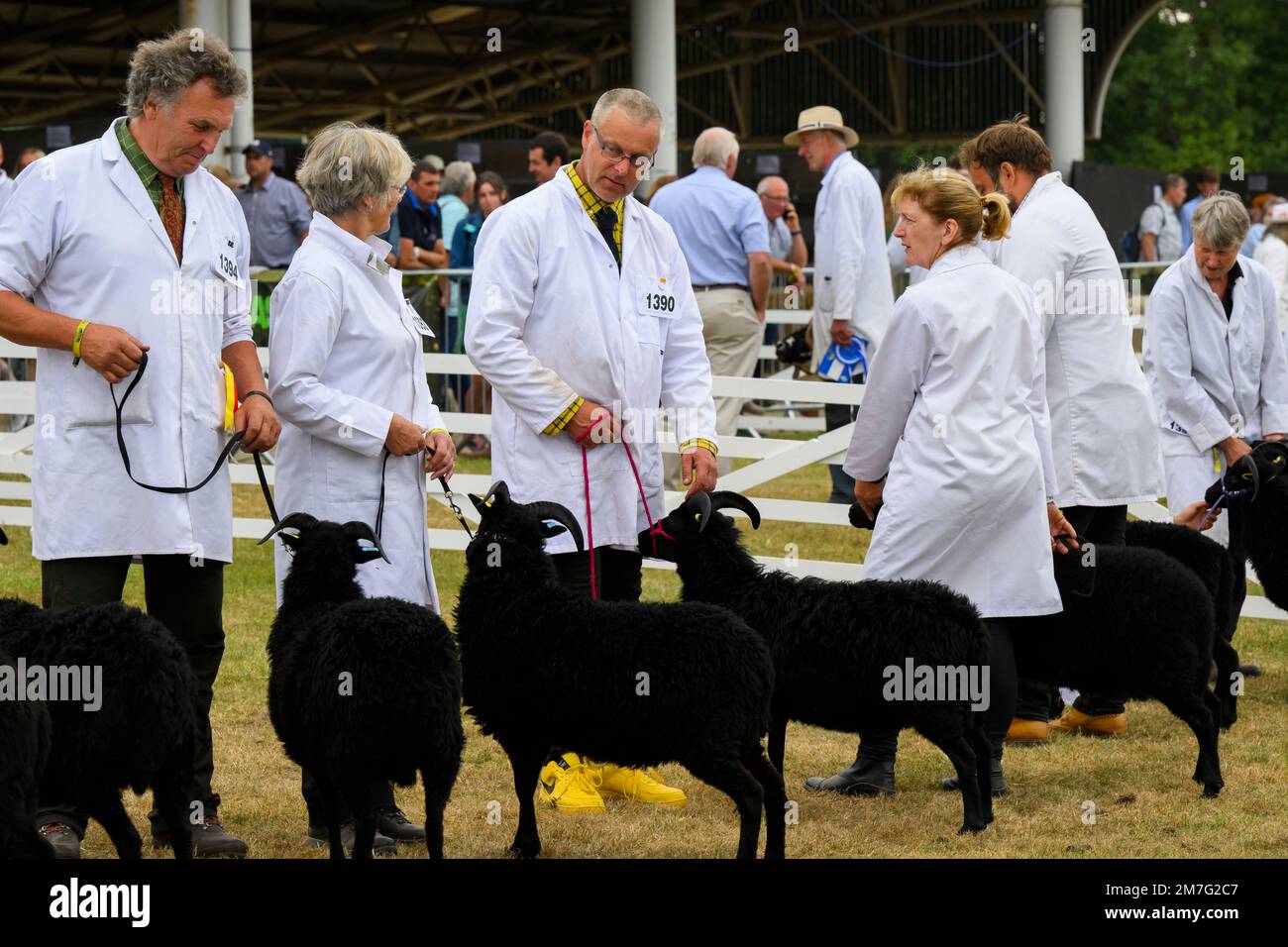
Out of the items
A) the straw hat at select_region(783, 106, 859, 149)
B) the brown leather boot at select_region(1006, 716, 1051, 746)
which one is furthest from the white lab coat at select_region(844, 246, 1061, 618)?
the straw hat at select_region(783, 106, 859, 149)

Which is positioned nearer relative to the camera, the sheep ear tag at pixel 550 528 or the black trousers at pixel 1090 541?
the sheep ear tag at pixel 550 528

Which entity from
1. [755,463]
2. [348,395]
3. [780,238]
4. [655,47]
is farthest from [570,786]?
[655,47]

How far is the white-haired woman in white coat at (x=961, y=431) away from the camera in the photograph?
5.24m

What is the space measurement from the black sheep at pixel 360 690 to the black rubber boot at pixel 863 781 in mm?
1853

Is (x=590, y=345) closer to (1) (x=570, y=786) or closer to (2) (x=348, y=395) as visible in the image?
(2) (x=348, y=395)

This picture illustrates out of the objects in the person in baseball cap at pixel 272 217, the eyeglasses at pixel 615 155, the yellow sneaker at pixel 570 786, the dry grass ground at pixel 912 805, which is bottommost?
the dry grass ground at pixel 912 805

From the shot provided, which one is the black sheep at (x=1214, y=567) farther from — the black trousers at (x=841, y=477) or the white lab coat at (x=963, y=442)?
the black trousers at (x=841, y=477)

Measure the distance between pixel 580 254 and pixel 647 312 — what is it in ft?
1.00

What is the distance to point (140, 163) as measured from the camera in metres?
4.57

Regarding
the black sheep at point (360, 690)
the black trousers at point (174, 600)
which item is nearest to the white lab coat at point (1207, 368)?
the black sheep at point (360, 690)

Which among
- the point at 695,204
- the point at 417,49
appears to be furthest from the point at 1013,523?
the point at 417,49

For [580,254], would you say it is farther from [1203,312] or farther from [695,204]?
[695,204]

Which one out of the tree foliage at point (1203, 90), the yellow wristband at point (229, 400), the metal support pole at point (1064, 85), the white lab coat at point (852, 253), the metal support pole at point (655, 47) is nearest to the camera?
the yellow wristband at point (229, 400)

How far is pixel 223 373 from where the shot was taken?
4.82m
